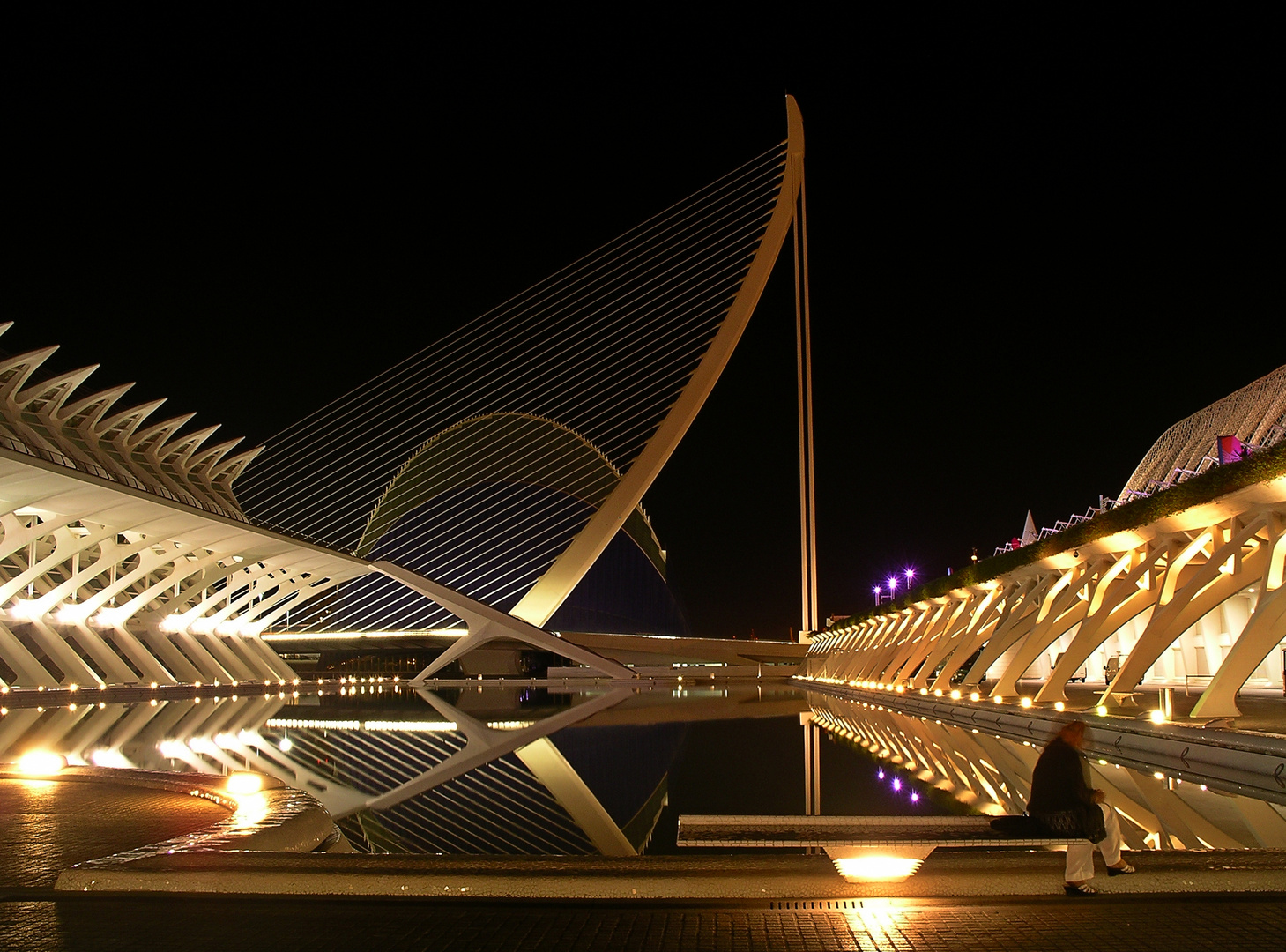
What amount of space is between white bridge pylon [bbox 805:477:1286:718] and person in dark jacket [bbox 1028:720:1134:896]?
7119mm

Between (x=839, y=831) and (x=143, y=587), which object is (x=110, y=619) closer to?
(x=143, y=587)

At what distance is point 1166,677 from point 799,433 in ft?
77.1

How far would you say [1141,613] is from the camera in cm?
1845

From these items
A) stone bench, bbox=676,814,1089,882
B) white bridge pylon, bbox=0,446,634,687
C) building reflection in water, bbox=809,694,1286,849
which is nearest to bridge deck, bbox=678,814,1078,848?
stone bench, bbox=676,814,1089,882

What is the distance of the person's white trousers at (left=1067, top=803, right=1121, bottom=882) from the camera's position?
4109 mm

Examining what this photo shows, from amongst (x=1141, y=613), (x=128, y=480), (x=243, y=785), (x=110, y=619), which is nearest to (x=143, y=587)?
(x=110, y=619)

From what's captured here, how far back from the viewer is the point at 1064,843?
4.44 m

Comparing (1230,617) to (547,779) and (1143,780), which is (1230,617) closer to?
(1143,780)

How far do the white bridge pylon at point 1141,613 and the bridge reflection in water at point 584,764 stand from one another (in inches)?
57.5

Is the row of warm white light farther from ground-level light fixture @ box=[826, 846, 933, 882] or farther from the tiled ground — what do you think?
ground-level light fixture @ box=[826, 846, 933, 882]

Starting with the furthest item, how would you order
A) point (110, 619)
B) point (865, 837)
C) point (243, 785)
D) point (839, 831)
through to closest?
1. point (110, 619)
2. point (243, 785)
3. point (839, 831)
4. point (865, 837)

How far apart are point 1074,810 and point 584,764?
6.41 meters

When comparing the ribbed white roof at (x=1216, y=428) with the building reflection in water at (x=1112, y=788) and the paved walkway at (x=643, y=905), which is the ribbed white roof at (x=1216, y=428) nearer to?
the building reflection in water at (x=1112, y=788)

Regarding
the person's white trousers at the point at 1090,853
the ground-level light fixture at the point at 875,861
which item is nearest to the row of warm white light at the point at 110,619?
the ground-level light fixture at the point at 875,861
